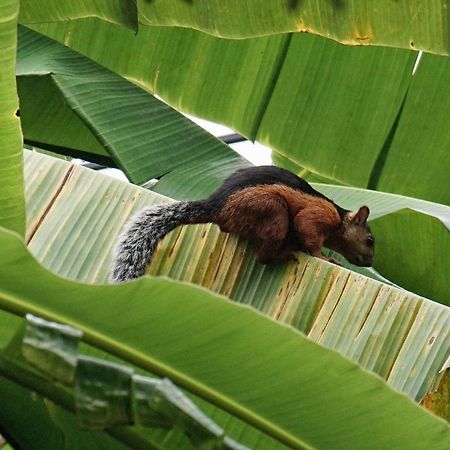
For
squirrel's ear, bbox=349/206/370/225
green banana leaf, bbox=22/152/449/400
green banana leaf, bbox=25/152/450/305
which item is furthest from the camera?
squirrel's ear, bbox=349/206/370/225

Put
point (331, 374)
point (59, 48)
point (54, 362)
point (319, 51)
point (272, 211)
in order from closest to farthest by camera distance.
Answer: point (54, 362)
point (331, 374)
point (272, 211)
point (59, 48)
point (319, 51)

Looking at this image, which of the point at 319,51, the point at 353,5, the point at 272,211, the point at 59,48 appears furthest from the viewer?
the point at 319,51

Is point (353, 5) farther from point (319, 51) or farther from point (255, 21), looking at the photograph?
point (319, 51)

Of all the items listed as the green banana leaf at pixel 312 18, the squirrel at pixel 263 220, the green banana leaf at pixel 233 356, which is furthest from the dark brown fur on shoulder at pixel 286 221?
the green banana leaf at pixel 233 356

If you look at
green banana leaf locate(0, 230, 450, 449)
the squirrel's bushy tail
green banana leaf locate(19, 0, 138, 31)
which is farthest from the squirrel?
green banana leaf locate(0, 230, 450, 449)

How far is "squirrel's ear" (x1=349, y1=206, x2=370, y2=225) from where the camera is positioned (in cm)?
321

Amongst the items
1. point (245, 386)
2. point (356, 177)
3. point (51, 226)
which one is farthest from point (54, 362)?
point (356, 177)

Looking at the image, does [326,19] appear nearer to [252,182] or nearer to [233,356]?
[252,182]

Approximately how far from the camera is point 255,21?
270 centimetres

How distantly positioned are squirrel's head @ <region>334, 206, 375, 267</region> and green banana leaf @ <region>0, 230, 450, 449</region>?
7.03 ft

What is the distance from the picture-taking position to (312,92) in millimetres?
3887

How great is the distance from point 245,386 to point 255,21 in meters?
1.49

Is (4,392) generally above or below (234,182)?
below

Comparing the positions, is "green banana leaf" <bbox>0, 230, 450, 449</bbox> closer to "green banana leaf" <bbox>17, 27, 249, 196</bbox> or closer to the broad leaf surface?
the broad leaf surface
